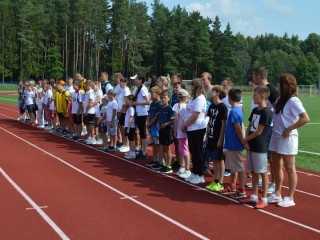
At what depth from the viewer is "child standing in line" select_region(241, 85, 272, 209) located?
18.7 ft

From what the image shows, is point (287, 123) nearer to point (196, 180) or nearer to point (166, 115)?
point (196, 180)

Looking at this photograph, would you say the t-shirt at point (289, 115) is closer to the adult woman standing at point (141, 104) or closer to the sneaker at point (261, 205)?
the sneaker at point (261, 205)

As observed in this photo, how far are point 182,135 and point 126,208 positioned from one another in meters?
2.38

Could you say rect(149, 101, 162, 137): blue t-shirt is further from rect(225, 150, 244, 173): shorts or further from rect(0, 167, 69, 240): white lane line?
rect(0, 167, 69, 240): white lane line

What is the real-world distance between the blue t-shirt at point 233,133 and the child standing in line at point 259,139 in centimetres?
23

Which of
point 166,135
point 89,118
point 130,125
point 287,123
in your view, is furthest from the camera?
point 89,118

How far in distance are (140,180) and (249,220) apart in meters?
2.67

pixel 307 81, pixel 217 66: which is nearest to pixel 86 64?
pixel 217 66

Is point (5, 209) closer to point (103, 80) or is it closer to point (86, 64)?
point (103, 80)

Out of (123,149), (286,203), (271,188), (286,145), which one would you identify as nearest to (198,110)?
(286,145)

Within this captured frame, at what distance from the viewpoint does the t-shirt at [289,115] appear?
217 inches

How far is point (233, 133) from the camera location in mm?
6160

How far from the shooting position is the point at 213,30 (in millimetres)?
79000

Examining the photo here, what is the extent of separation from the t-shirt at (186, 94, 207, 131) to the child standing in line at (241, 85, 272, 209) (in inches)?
46.8
